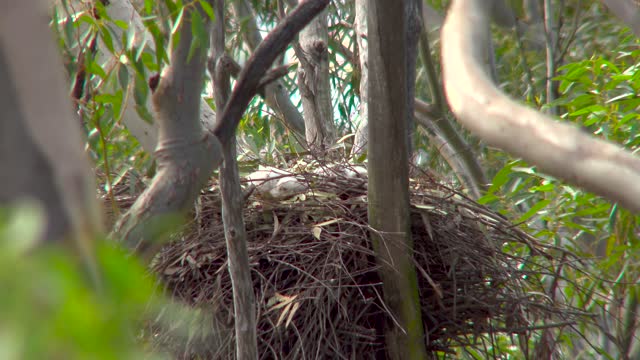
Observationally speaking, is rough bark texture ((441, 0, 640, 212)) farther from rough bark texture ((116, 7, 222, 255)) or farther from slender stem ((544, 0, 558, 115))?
slender stem ((544, 0, 558, 115))

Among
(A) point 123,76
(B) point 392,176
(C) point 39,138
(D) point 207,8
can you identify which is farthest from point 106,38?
(C) point 39,138

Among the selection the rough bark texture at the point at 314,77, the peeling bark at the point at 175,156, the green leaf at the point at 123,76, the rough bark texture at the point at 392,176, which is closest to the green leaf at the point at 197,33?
the peeling bark at the point at 175,156

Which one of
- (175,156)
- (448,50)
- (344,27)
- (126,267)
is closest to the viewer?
(126,267)

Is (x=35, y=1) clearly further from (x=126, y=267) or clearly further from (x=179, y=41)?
(x=179, y=41)

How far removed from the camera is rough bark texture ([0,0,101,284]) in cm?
38

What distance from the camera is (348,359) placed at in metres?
1.83

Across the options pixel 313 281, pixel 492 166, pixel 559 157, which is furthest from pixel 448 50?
pixel 492 166

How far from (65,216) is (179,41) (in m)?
0.88

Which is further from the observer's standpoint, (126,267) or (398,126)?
(398,126)

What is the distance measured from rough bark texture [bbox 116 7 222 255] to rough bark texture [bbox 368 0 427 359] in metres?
0.61

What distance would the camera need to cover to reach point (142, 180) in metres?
1.96

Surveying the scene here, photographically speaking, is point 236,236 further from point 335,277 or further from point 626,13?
point 626,13

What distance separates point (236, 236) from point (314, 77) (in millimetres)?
2005

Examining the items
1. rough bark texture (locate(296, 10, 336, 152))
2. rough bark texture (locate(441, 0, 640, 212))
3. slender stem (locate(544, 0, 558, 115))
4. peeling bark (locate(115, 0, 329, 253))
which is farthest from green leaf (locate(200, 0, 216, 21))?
slender stem (locate(544, 0, 558, 115))
